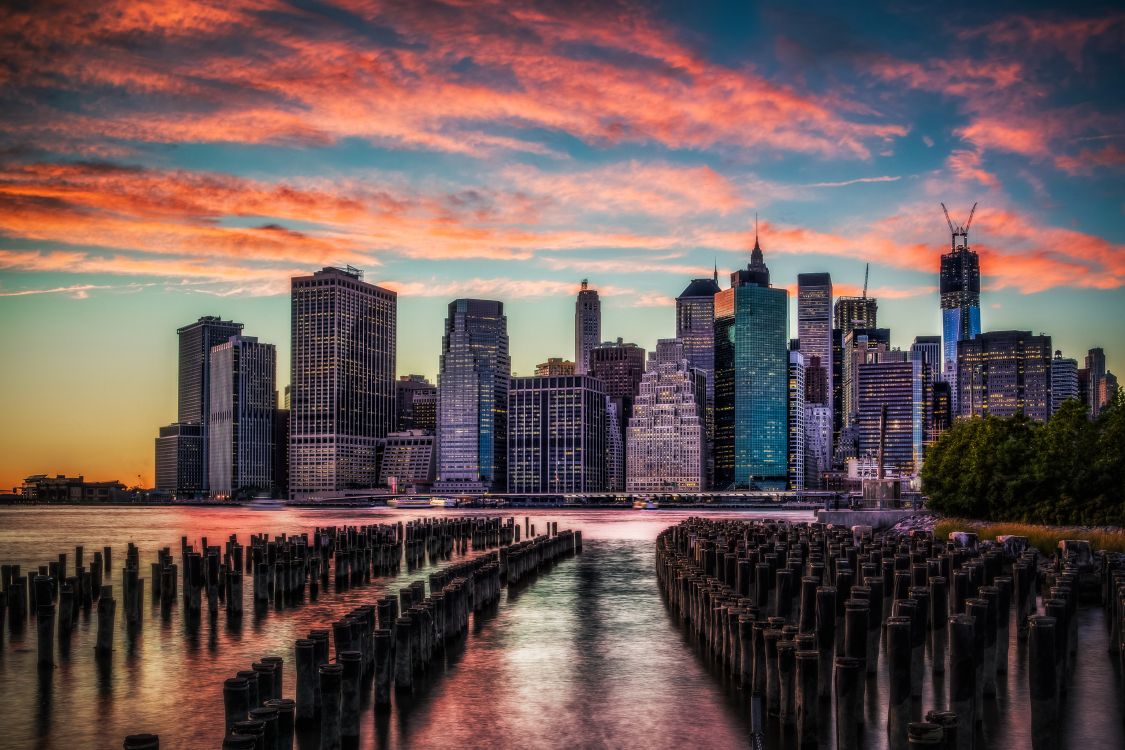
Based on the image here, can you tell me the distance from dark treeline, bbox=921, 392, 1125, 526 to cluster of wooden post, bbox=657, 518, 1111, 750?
23.7m

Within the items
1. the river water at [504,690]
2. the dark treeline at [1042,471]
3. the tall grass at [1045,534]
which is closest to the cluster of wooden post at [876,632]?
the river water at [504,690]

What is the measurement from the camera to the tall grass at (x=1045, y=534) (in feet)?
146

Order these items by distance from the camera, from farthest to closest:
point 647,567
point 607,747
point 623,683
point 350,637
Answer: point 647,567, point 623,683, point 350,637, point 607,747

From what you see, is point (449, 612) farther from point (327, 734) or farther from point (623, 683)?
point (327, 734)

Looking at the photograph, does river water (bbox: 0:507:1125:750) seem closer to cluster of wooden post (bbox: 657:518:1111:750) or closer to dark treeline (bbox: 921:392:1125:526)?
cluster of wooden post (bbox: 657:518:1111:750)

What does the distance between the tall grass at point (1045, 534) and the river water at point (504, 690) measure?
11.9 metres

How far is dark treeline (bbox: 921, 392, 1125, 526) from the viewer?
58.1 metres

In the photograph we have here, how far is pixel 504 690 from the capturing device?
78.3 feet

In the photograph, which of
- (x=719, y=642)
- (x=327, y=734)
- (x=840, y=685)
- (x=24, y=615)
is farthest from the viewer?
(x=24, y=615)

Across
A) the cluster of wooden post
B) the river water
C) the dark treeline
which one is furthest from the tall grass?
the river water

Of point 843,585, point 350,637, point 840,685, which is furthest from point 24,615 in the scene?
point 840,685

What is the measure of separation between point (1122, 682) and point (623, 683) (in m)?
11.8

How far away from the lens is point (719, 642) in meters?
26.7

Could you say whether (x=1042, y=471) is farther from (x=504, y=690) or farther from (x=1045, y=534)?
(x=504, y=690)
